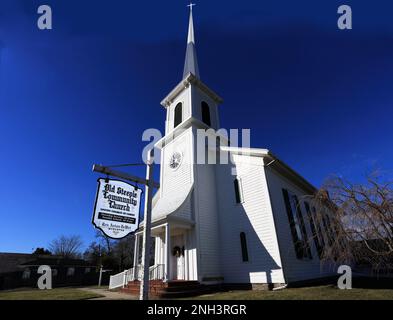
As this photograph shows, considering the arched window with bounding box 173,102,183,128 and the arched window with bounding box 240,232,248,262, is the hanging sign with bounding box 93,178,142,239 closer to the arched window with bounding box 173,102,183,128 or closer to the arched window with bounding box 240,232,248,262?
the arched window with bounding box 240,232,248,262

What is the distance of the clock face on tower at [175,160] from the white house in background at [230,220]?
0.08 meters

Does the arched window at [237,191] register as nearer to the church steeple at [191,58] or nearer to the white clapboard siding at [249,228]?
the white clapboard siding at [249,228]

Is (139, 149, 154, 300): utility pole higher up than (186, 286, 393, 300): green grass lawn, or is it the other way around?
(139, 149, 154, 300): utility pole

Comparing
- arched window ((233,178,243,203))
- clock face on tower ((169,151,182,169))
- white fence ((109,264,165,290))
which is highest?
clock face on tower ((169,151,182,169))

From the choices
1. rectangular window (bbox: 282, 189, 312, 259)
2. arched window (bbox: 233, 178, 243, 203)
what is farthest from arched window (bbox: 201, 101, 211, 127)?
rectangular window (bbox: 282, 189, 312, 259)

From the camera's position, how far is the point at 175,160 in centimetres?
1577

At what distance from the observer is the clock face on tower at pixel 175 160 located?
50.6 ft

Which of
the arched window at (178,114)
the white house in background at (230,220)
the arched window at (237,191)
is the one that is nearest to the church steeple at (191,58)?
the arched window at (178,114)

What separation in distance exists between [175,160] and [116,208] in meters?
10.9

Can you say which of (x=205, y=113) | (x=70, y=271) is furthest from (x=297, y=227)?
(x=70, y=271)

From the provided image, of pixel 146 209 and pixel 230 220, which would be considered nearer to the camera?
pixel 146 209

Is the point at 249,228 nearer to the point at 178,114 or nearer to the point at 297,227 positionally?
the point at 297,227

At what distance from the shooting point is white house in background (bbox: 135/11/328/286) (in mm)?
11328
